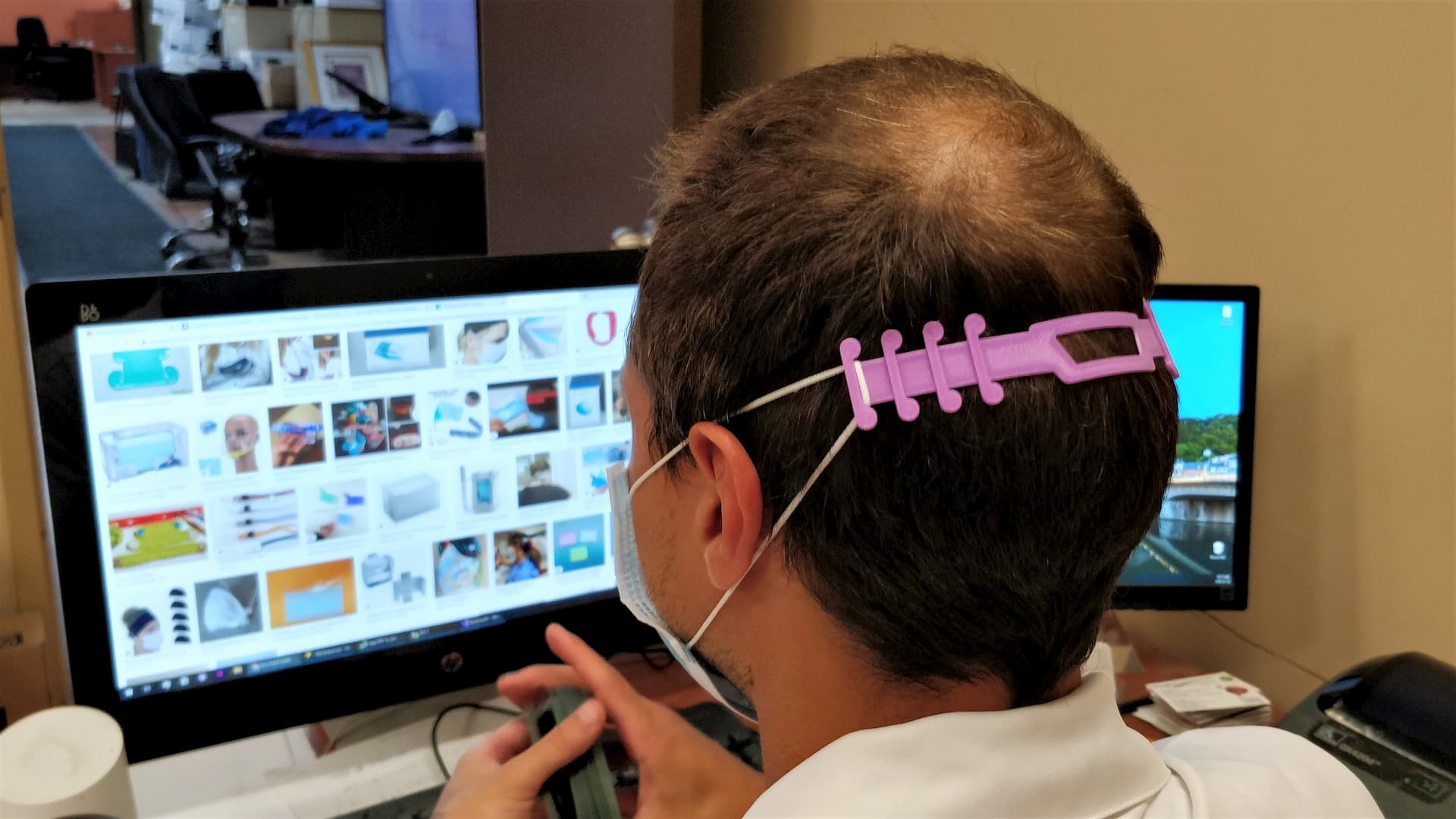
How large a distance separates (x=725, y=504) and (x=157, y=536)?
519 mm

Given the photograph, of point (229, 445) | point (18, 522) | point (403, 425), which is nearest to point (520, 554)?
point (403, 425)

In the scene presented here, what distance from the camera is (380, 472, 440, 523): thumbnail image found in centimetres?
90

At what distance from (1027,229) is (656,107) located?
1.33 m

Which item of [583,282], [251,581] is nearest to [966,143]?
[583,282]

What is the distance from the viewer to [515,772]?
2.39 feet

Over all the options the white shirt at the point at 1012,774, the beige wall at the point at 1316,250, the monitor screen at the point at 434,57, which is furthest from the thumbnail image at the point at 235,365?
the monitor screen at the point at 434,57

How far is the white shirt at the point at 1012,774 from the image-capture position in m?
0.51

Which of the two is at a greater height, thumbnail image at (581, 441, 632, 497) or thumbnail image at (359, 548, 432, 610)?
thumbnail image at (581, 441, 632, 497)

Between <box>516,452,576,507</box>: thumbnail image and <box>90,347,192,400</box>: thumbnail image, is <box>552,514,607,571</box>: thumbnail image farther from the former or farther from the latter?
<box>90,347,192,400</box>: thumbnail image

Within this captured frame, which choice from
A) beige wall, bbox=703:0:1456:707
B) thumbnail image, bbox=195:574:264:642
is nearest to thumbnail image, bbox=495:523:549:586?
thumbnail image, bbox=195:574:264:642

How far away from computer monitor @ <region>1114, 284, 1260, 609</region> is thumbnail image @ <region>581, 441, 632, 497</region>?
1.72 ft

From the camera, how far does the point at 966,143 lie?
495mm

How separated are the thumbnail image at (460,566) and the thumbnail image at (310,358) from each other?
0.61 ft

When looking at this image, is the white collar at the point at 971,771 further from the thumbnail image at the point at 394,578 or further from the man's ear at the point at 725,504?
the thumbnail image at the point at 394,578
